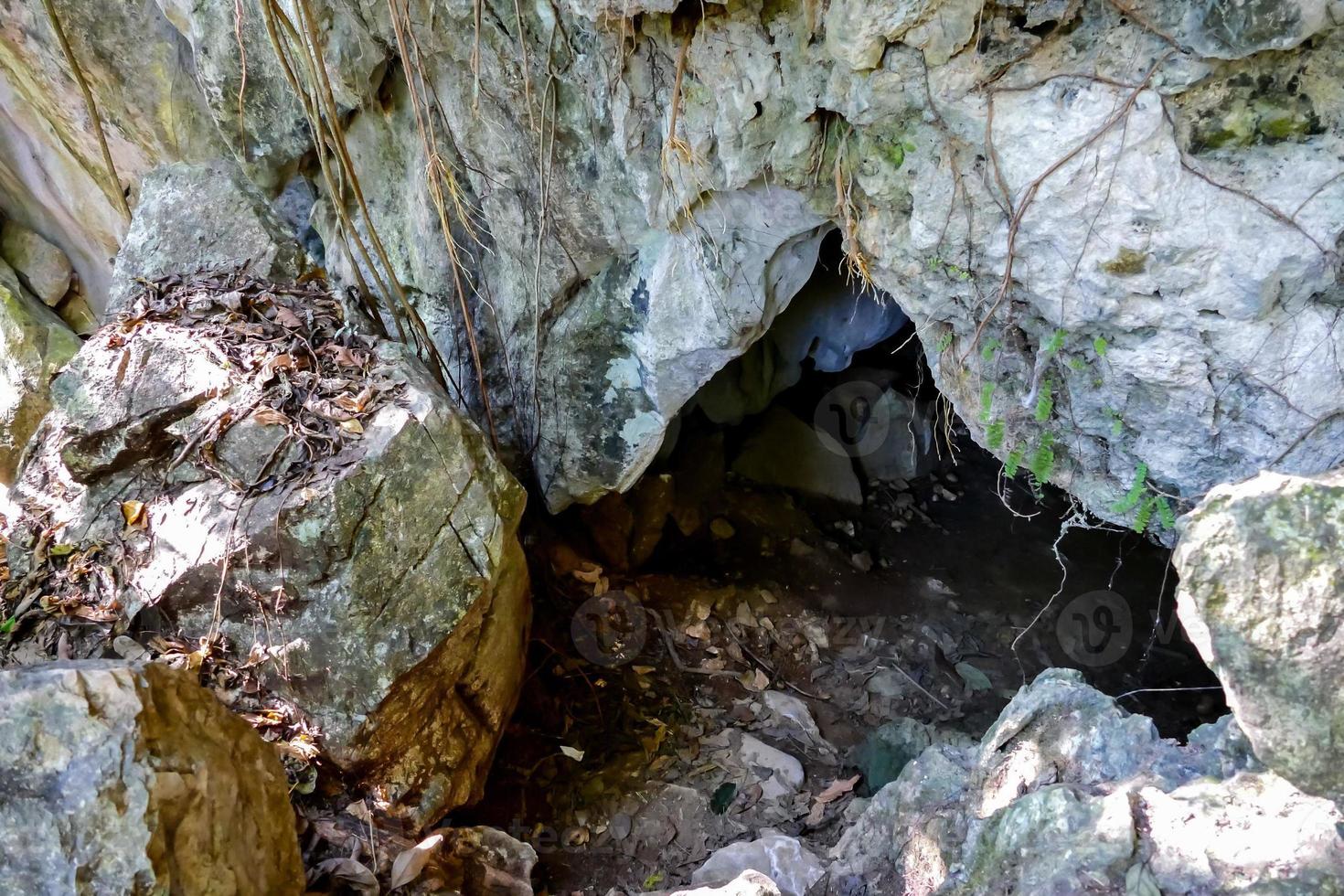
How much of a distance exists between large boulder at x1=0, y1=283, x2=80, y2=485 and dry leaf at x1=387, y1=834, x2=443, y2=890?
16.6 ft

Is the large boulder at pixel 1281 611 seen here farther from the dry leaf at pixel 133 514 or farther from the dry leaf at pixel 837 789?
the dry leaf at pixel 133 514

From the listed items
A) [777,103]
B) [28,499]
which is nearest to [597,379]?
[777,103]

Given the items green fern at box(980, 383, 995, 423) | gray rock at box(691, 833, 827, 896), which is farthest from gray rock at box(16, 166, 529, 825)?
green fern at box(980, 383, 995, 423)

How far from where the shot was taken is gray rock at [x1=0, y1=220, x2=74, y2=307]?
24.1 ft

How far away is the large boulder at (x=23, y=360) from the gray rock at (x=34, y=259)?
0.75 feet

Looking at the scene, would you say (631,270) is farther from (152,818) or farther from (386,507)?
(152,818)

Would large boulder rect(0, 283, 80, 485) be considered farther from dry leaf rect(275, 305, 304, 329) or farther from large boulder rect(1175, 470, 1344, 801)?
large boulder rect(1175, 470, 1344, 801)

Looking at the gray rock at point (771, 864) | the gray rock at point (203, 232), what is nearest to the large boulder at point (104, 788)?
the gray rock at point (771, 864)

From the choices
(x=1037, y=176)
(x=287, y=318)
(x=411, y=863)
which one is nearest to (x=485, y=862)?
(x=411, y=863)

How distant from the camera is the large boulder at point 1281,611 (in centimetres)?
163

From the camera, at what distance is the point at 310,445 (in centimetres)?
318

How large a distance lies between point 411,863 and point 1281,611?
2574 millimetres

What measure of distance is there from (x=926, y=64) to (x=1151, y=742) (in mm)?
2066

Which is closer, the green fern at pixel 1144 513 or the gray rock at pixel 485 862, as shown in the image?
the gray rock at pixel 485 862
